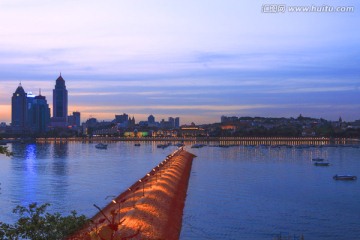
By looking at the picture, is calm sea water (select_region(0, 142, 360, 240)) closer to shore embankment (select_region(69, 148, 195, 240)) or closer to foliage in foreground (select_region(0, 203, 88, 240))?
shore embankment (select_region(69, 148, 195, 240))

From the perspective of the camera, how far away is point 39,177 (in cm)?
4478

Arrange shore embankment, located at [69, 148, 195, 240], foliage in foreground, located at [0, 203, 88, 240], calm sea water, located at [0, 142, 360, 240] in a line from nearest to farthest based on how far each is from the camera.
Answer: foliage in foreground, located at [0, 203, 88, 240] < shore embankment, located at [69, 148, 195, 240] < calm sea water, located at [0, 142, 360, 240]

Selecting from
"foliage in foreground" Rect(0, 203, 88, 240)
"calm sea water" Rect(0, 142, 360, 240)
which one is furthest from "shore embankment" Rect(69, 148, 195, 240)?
"foliage in foreground" Rect(0, 203, 88, 240)

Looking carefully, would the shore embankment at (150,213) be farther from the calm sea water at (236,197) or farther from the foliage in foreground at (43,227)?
the foliage in foreground at (43,227)

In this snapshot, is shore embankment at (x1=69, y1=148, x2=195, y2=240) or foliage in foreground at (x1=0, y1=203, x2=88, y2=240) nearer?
foliage in foreground at (x1=0, y1=203, x2=88, y2=240)

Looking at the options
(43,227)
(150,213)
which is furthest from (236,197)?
(43,227)

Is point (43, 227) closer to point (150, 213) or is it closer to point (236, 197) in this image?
point (150, 213)

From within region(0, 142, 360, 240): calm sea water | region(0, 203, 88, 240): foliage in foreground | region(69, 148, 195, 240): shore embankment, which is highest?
region(0, 203, 88, 240): foliage in foreground

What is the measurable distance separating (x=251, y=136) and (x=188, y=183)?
148710 millimetres

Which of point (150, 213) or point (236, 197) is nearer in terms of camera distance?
point (150, 213)

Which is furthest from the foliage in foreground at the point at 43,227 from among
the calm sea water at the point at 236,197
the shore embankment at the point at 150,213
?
the calm sea water at the point at 236,197

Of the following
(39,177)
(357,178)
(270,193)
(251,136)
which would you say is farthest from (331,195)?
(251,136)

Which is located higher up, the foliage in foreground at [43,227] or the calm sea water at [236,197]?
the foliage in foreground at [43,227]

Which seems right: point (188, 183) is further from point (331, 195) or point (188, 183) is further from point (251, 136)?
point (251, 136)
